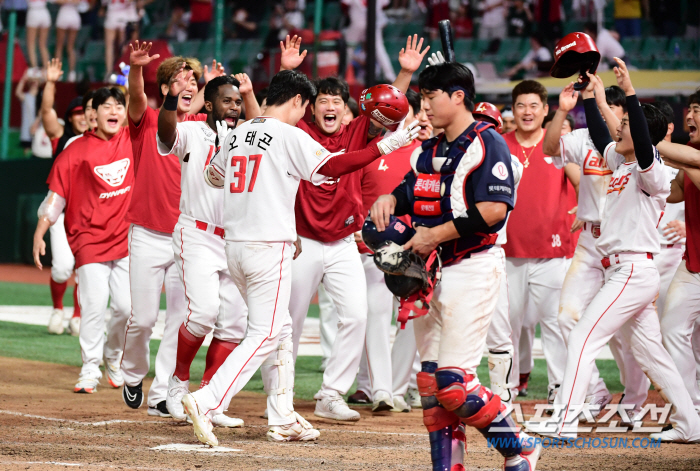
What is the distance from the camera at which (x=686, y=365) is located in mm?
6051

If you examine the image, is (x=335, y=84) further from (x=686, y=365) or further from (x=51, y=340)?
(x=51, y=340)

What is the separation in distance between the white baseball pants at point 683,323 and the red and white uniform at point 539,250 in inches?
43.5

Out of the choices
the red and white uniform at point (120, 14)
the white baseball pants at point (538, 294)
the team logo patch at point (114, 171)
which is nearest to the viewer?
the white baseball pants at point (538, 294)

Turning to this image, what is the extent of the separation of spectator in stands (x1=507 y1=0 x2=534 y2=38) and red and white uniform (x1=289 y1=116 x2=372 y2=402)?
12033 millimetres

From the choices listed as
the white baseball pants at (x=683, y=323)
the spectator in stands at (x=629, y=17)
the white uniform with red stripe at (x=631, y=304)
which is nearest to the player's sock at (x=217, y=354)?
the white uniform with red stripe at (x=631, y=304)

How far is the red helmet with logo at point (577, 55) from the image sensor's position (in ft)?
18.8

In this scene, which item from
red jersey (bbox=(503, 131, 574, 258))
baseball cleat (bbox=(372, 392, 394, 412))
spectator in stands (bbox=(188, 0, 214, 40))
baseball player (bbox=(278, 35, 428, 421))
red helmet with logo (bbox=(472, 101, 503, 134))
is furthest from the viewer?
spectator in stands (bbox=(188, 0, 214, 40))

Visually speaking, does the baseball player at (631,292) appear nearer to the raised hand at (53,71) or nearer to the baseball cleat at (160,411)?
the baseball cleat at (160,411)

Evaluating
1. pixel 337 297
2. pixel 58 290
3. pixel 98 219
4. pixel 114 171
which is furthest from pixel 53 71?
pixel 337 297

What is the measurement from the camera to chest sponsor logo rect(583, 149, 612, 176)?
6.43 meters

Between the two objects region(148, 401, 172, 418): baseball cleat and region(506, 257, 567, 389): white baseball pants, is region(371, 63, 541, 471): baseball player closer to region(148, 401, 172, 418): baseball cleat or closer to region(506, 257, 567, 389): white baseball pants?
region(148, 401, 172, 418): baseball cleat

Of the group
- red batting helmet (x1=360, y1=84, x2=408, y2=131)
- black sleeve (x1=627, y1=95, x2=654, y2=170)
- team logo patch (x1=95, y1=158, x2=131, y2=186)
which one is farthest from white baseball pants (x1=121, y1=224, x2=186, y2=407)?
black sleeve (x1=627, y1=95, x2=654, y2=170)

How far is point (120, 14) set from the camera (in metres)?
18.8

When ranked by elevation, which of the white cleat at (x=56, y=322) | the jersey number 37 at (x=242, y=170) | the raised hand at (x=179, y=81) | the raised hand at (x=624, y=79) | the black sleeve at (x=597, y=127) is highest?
the raised hand at (x=624, y=79)
